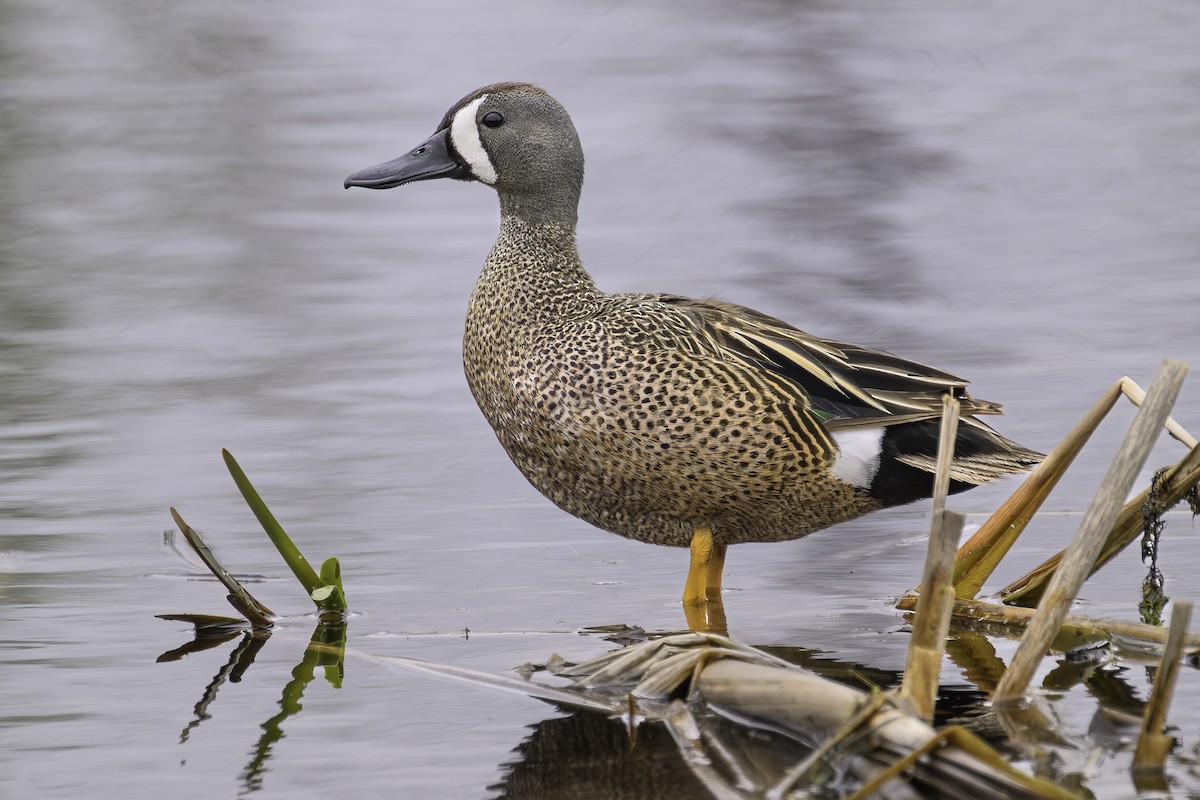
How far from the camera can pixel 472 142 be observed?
591 centimetres

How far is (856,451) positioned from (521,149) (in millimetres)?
1492

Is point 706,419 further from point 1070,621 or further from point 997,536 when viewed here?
point 1070,621

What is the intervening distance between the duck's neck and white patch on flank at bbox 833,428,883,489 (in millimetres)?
861

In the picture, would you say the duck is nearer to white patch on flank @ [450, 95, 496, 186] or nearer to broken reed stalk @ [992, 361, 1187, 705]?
white patch on flank @ [450, 95, 496, 186]

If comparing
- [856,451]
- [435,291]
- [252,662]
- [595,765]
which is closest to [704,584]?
[856,451]

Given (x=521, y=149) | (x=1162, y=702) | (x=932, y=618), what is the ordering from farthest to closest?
(x=521, y=149)
(x=932, y=618)
(x=1162, y=702)

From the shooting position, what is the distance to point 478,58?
1211cm

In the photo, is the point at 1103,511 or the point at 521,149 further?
the point at 521,149

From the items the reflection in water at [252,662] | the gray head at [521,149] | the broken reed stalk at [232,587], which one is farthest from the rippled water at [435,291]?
the gray head at [521,149]

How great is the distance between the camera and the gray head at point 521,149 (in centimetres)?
584

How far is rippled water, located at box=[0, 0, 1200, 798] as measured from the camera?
447 centimetres

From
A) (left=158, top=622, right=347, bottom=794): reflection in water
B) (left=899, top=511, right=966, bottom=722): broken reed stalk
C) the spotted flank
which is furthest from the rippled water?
(left=899, top=511, right=966, bottom=722): broken reed stalk

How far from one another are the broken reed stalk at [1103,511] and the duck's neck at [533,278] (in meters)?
2.13

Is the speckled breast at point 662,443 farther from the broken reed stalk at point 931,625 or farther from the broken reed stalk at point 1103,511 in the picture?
the broken reed stalk at point 931,625
